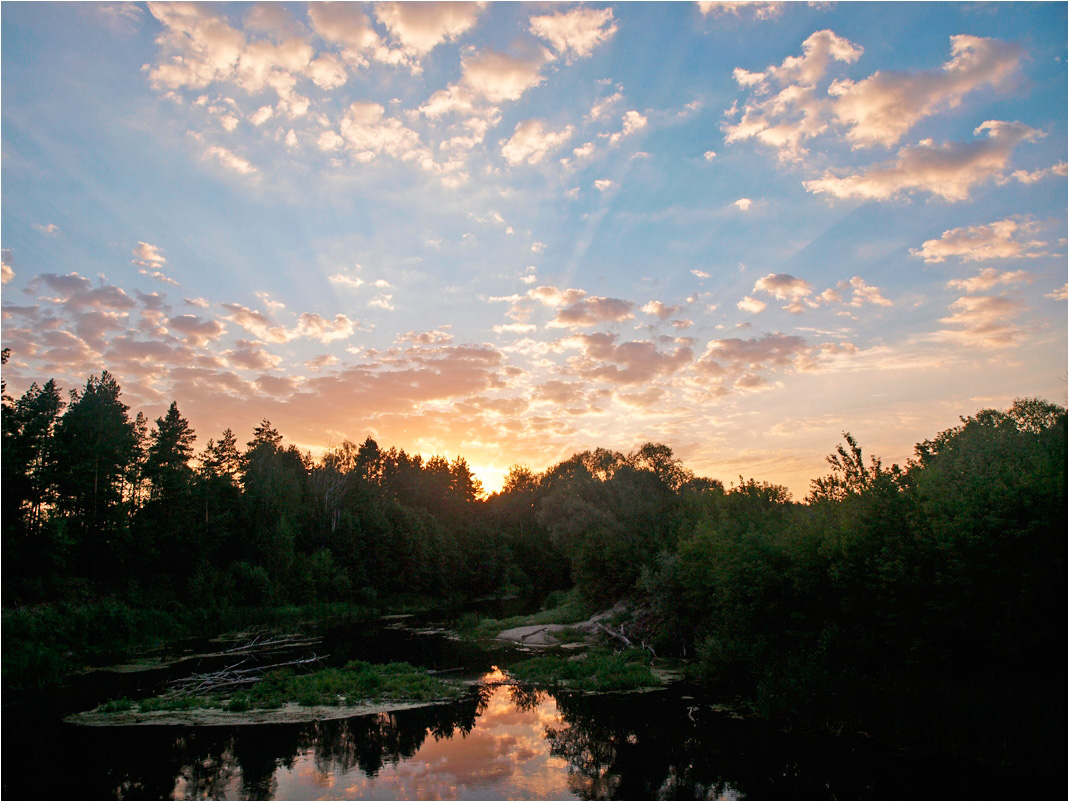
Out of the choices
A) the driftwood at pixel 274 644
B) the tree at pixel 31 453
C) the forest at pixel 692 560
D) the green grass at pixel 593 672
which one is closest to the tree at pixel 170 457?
the forest at pixel 692 560

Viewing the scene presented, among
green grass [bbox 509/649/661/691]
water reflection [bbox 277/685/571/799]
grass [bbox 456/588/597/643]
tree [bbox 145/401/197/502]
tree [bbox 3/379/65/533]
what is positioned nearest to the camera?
water reflection [bbox 277/685/571/799]

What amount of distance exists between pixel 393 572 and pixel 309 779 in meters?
64.0

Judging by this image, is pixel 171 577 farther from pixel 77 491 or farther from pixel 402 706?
pixel 402 706

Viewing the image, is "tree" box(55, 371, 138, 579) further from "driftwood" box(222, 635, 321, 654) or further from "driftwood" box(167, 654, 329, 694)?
"driftwood" box(167, 654, 329, 694)

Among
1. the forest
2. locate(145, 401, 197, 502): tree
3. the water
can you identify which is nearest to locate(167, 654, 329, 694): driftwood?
the water

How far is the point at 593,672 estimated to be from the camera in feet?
78.1

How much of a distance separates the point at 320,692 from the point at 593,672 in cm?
1048

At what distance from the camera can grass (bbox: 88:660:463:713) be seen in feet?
60.0

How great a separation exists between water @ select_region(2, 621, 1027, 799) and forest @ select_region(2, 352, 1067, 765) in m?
1.80

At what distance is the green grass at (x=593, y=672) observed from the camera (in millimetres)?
22188

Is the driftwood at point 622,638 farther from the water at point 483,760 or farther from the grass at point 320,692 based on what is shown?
the grass at point 320,692

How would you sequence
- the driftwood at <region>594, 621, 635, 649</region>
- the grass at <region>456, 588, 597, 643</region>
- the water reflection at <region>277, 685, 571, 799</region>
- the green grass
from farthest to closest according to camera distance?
the grass at <region>456, 588, 597, 643</region> → the driftwood at <region>594, 621, 635, 649</region> → the green grass → the water reflection at <region>277, 685, 571, 799</region>

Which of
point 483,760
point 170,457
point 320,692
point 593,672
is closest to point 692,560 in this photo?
point 593,672

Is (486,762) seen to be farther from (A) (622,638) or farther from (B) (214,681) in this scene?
(A) (622,638)
